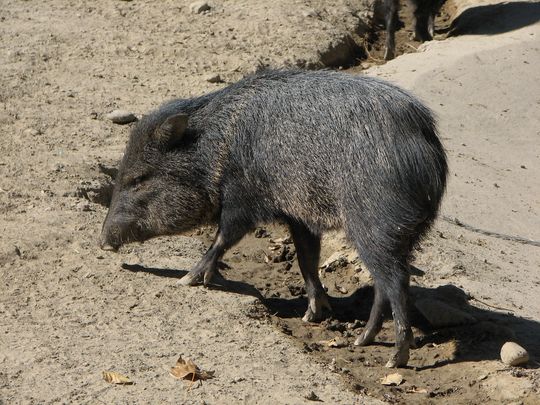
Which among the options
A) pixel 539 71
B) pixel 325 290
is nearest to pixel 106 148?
pixel 325 290

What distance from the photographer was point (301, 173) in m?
6.39

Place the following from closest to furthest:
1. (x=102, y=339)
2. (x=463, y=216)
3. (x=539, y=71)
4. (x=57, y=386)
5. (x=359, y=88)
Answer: (x=57, y=386), (x=102, y=339), (x=359, y=88), (x=463, y=216), (x=539, y=71)

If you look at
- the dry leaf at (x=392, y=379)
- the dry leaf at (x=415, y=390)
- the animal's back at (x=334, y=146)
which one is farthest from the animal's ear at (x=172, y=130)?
the dry leaf at (x=415, y=390)

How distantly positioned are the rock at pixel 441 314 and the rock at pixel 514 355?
0.51 meters

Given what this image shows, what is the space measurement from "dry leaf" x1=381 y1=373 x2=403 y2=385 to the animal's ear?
2.10 metres

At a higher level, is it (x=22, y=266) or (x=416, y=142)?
(x=416, y=142)

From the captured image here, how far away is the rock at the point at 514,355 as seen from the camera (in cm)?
602

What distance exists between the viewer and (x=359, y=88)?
6.37 meters

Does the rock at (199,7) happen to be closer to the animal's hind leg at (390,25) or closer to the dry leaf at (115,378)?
the animal's hind leg at (390,25)

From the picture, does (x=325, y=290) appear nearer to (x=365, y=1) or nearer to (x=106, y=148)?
(x=106, y=148)

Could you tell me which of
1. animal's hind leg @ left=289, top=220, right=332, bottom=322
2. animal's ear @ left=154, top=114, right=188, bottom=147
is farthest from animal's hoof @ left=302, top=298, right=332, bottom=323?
animal's ear @ left=154, top=114, right=188, bottom=147

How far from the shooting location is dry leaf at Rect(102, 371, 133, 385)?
540 centimetres

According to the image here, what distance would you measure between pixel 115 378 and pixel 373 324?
1.75 metres

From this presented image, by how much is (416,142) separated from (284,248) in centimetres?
217
